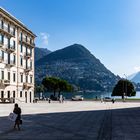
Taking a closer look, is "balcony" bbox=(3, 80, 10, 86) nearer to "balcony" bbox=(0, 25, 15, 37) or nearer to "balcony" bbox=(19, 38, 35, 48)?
"balcony" bbox=(0, 25, 15, 37)

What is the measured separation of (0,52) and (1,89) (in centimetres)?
695

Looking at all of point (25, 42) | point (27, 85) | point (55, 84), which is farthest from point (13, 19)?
point (55, 84)

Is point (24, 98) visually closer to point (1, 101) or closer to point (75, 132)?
point (1, 101)

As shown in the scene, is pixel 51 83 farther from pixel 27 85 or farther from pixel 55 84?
pixel 27 85

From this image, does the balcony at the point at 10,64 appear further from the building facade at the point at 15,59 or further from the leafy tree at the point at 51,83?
the leafy tree at the point at 51,83

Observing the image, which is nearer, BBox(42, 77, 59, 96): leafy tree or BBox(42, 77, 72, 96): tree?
BBox(42, 77, 59, 96): leafy tree

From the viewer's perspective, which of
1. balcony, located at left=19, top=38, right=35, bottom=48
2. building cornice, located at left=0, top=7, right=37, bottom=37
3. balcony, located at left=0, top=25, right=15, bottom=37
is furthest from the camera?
balcony, located at left=19, top=38, right=35, bottom=48

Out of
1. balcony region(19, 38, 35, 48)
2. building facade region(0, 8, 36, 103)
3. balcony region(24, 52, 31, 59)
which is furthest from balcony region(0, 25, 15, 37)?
balcony region(24, 52, 31, 59)

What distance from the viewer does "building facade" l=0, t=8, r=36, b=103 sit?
7069cm

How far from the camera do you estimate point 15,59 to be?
77312 mm

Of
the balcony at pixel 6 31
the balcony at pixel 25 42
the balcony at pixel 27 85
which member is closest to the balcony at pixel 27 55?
the balcony at pixel 25 42

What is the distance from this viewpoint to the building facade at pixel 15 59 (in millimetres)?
70688

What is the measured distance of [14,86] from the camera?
76.8 metres

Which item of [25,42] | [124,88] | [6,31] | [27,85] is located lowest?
[27,85]
